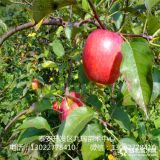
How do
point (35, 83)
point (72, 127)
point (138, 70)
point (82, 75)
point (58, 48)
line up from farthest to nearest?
1. point (35, 83)
2. point (58, 48)
3. point (82, 75)
4. point (72, 127)
5. point (138, 70)

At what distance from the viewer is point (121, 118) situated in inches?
40.2

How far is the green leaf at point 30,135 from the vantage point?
98 centimetres

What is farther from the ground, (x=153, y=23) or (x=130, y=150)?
(x=153, y=23)

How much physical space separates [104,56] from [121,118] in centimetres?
24

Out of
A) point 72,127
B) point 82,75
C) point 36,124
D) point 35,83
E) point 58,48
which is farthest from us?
point 35,83

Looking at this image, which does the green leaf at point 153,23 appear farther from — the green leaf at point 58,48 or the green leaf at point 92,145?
the green leaf at point 58,48

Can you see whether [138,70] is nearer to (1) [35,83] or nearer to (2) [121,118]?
(2) [121,118]

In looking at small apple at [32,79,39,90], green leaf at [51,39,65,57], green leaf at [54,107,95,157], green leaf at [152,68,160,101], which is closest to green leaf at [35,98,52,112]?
green leaf at [54,107,95,157]

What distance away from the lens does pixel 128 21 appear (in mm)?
970

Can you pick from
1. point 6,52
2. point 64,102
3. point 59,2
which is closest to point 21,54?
point 6,52

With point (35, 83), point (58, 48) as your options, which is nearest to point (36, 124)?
point (58, 48)

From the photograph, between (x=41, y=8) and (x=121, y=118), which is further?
Answer: (x=121, y=118)

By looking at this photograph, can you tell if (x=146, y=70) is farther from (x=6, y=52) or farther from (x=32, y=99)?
(x=6, y=52)

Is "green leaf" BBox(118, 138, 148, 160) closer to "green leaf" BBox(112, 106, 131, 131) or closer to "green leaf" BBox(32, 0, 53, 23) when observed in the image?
"green leaf" BBox(112, 106, 131, 131)
